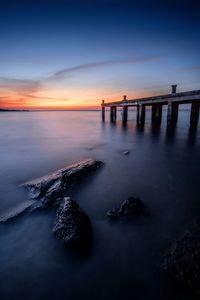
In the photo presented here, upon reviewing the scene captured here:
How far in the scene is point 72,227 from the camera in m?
2.86

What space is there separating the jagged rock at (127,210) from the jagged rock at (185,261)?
957mm

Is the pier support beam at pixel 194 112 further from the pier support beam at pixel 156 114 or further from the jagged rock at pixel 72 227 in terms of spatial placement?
the jagged rock at pixel 72 227

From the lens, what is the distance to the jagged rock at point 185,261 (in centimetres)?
214

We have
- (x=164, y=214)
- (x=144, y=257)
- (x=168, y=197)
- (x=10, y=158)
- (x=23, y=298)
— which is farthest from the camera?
(x=10, y=158)

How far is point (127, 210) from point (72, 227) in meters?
1.24

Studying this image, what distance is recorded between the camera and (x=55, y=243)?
111 inches

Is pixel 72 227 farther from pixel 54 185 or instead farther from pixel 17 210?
pixel 54 185

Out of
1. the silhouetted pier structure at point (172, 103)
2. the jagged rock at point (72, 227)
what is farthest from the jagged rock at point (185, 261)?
the silhouetted pier structure at point (172, 103)

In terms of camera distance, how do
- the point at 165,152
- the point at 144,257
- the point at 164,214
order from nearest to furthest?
the point at 144,257 → the point at 164,214 → the point at 165,152

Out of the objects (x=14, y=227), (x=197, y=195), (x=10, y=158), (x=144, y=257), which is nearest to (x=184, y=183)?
(x=197, y=195)

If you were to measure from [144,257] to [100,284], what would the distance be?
0.79 metres

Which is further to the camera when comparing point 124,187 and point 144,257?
point 124,187

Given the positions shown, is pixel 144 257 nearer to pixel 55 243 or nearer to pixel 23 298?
pixel 55 243

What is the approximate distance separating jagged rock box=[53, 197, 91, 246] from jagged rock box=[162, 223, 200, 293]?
133 centimetres
